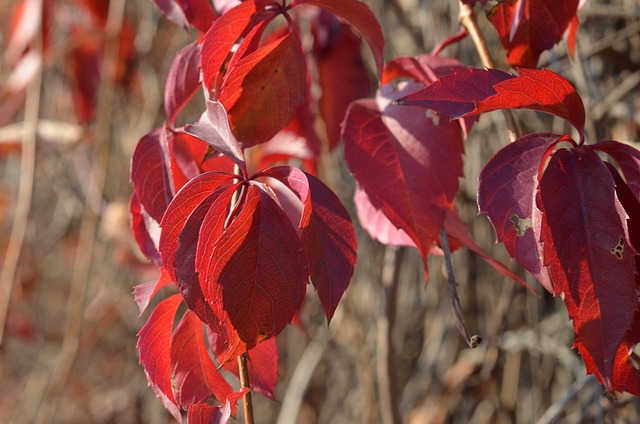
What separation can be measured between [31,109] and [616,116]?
95 centimetres

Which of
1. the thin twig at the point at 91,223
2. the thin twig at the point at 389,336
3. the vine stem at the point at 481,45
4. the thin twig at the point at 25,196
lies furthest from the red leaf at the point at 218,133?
the thin twig at the point at 91,223

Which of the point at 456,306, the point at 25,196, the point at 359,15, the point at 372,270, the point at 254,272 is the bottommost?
the point at 372,270

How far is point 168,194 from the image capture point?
608mm

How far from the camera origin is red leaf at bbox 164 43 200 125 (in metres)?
0.66

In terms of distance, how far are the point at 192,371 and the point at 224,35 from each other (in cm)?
29

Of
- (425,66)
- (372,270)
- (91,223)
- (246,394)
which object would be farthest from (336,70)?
(91,223)

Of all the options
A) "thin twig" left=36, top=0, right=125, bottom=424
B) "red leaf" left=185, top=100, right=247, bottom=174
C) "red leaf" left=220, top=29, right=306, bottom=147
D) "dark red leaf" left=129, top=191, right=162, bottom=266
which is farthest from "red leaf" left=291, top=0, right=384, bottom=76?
"thin twig" left=36, top=0, right=125, bottom=424

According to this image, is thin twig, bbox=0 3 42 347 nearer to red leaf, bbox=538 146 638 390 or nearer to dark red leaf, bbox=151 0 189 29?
dark red leaf, bbox=151 0 189 29

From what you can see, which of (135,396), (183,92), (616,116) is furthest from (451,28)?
(135,396)

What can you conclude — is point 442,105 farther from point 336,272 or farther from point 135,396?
point 135,396

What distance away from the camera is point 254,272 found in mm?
521

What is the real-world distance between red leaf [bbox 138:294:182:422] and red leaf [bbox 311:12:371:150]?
1.31 feet

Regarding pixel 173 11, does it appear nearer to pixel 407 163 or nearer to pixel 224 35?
pixel 224 35

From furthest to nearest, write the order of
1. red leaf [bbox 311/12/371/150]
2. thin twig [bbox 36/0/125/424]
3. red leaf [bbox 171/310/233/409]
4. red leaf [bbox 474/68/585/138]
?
thin twig [bbox 36/0/125/424]
red leaf [bbox 311/12/371/150]
red leaf [bbox 171/310/233/409]
red leaf [bbox 474/68/585/138]
